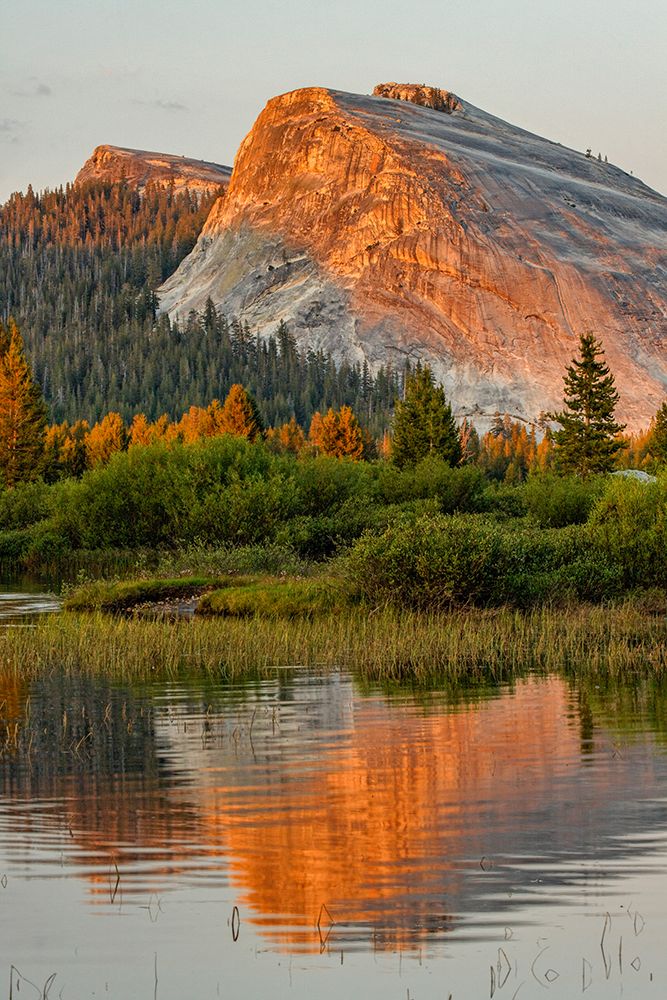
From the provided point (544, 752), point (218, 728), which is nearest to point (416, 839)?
point (544, 752)

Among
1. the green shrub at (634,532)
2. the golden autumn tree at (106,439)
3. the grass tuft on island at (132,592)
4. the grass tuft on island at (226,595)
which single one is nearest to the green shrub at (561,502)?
the green shrub at (634,532)

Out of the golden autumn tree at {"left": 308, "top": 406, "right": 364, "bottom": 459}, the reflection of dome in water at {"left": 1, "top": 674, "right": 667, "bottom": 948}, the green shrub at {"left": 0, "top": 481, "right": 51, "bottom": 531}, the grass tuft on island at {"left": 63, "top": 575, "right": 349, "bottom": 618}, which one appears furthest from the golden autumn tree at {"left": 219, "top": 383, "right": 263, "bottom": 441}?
the reflection of dome in water at {"left": 1, "top": 674, "right": 667, "bottom": 948}

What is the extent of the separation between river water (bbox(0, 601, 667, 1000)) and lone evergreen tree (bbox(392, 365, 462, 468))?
6186cm

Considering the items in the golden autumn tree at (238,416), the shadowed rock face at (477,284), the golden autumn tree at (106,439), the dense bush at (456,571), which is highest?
the shadowed rock face at (477,284)

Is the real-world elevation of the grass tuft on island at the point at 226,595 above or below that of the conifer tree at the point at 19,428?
below

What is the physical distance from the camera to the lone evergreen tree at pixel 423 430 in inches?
3219

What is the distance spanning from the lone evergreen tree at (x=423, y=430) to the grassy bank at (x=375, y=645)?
49.5m

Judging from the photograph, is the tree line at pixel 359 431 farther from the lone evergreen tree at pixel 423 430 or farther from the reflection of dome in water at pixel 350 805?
the reflection of dome in water at pixel 350 805

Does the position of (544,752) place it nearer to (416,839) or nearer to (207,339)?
(416,839)

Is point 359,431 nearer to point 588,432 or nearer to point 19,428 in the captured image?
point 19,428

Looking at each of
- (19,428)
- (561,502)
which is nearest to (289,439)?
(19,428)

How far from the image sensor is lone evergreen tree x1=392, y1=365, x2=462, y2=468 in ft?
268

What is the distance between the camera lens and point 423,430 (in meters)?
82.6

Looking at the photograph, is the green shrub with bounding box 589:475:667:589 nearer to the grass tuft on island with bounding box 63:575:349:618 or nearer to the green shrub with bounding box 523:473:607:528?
the grass tuft on island with bounding box 63:575:349:618
